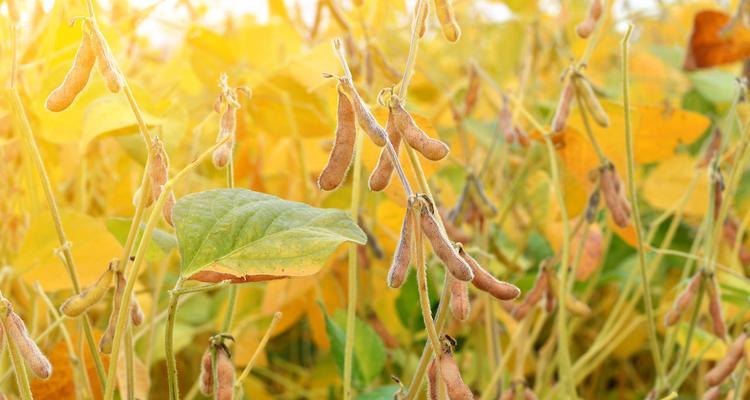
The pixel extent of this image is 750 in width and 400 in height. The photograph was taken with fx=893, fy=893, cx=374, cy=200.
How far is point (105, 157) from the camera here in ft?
1.80

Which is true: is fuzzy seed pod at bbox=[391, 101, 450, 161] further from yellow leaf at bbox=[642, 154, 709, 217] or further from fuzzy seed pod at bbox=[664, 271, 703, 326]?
yellow leaf at bbox=[642, 154, 709, 217]

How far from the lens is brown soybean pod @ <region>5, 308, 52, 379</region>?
0.85 ft

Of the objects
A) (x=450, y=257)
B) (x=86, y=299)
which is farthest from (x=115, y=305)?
(x=450, y=257)

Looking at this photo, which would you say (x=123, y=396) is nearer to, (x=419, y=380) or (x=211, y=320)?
(x=419, y=380)

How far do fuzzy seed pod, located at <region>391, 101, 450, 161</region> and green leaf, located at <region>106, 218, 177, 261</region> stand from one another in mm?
90

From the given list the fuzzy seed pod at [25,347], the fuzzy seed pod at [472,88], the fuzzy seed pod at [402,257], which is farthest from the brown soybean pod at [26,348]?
the fuzzy seed pod at [472,88]

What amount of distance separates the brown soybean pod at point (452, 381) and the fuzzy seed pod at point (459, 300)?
0.01 m

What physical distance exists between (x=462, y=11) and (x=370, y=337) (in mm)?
619

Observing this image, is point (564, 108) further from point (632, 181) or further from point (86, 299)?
point (86, 299)

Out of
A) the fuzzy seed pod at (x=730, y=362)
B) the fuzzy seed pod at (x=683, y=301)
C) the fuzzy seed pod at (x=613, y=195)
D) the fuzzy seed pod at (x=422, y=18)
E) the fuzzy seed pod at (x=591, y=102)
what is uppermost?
the fuzzy seed pod at (x=422, y=18)

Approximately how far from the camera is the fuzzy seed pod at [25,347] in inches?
10.2

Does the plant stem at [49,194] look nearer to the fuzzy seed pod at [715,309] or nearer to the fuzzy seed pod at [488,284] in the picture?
the fuzzy seed pod at [488,284]

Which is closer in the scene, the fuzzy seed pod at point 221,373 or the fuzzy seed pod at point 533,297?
the fuzzy seed pod at point 221,373

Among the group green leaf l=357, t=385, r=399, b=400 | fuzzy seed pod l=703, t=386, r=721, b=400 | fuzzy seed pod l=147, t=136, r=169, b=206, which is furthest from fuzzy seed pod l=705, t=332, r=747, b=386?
fuzzy seed pod l=147, t=136, r=169, b=206
